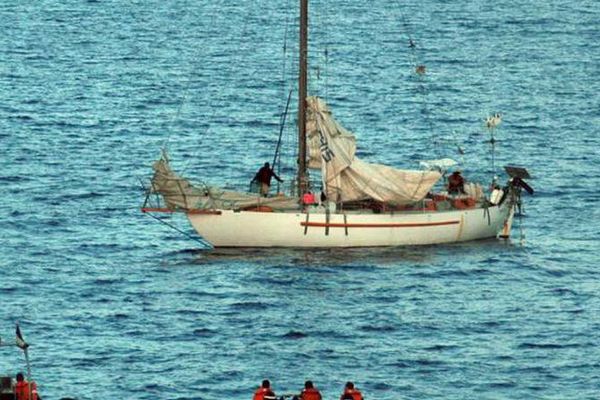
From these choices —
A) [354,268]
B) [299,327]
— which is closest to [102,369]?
[299,327]

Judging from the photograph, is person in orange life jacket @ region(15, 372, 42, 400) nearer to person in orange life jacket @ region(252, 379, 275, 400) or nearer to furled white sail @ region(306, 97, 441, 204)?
person in orange life jacket @ region(252, 379, 275, 400)

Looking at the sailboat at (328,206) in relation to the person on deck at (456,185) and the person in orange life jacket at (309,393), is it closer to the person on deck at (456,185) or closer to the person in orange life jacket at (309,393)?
the person on deck at (456,185)

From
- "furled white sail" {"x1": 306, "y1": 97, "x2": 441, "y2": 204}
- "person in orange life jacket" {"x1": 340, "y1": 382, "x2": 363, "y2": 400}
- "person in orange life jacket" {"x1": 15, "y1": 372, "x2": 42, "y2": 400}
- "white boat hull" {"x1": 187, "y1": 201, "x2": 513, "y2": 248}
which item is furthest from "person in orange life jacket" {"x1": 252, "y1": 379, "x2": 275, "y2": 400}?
"furled white sail" {"x1": 306, "y1": 97, "x2": 441, "y2": 204}

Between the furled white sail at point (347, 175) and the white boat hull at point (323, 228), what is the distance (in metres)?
1.17

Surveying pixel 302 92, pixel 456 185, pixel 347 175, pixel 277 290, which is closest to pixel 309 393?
pixel 277 290

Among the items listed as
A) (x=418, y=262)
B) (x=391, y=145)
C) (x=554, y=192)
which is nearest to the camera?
(x=418, y=262)

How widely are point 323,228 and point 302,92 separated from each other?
→ 257 inches

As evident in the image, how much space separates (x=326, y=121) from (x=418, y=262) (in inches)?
308

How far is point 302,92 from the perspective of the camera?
453ft

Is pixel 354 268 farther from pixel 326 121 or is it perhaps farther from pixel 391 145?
pixel 391 145

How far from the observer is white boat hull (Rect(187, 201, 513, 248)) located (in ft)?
447

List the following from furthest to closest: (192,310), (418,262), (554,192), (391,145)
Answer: (391,145) < (554,192) < (418,262) < (192,310)

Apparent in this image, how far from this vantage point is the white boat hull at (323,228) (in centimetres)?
13625

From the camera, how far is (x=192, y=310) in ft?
422
